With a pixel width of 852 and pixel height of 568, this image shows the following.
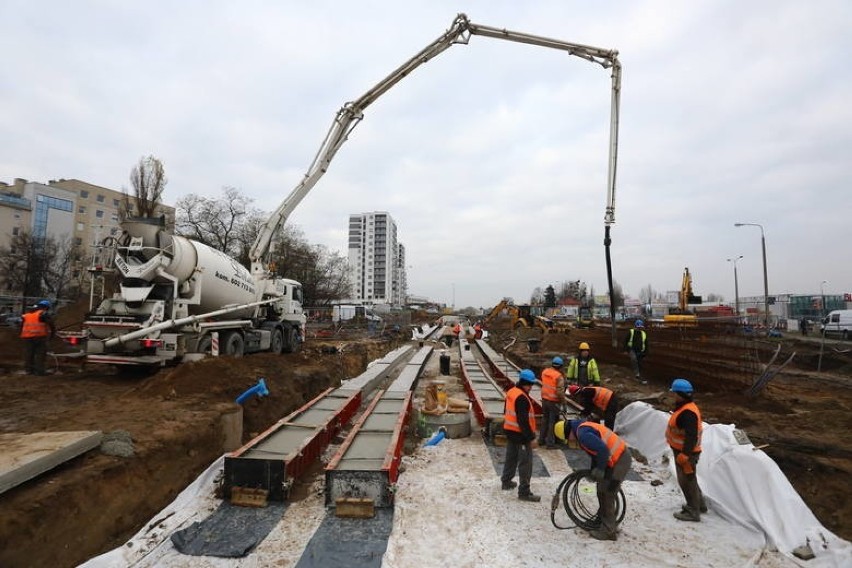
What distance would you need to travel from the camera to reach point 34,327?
9.13 m

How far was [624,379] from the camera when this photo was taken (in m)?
12.6

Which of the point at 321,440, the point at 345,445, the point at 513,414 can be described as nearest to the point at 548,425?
the point at 513,414

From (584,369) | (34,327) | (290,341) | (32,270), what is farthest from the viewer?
(32,270)

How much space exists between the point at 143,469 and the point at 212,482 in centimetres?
84

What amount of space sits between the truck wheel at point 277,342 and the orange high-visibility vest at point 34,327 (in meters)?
5.75

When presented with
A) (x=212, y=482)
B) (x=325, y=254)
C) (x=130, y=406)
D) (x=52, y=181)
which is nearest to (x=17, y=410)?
(x=130, y=406)

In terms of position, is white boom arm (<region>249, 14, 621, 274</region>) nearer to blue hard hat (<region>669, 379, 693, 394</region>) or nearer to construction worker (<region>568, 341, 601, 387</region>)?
construction worker (<region>568, 341, 601, 387</region>)

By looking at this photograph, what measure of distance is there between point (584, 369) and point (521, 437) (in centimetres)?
357

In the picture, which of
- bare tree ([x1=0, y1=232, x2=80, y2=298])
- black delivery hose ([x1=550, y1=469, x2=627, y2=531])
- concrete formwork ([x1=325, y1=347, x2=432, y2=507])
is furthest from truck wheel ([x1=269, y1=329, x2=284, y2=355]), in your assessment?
bare tree ([x1=0, y1=232, x2=80, y2=298])

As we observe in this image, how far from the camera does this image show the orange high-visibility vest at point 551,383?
23.5 feet

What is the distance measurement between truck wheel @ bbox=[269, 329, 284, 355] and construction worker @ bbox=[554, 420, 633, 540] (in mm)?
11326

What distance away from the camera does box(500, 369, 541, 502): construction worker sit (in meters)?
5.44

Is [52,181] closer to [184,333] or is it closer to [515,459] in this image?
[184,333]

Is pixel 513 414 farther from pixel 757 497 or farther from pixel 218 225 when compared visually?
Answer: pixel 218 225
